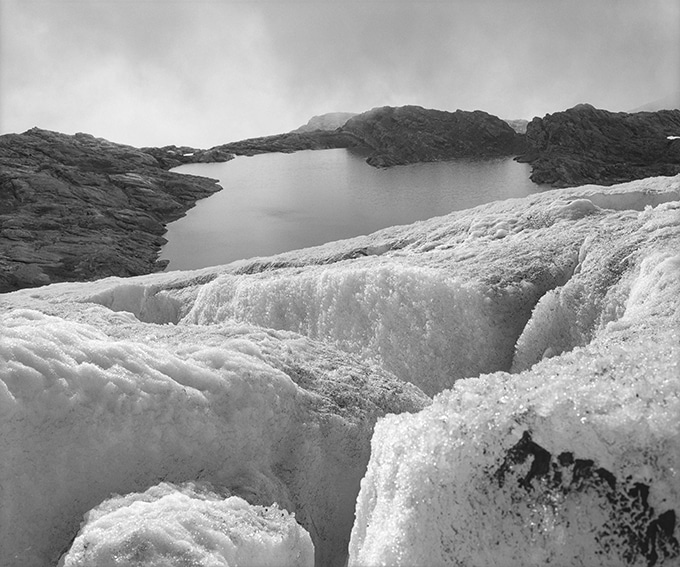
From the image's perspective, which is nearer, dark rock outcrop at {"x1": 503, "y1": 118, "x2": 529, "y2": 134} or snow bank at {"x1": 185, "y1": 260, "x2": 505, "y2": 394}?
snow bank at {"x1": 185, "y1": 260, "x2": 505, "y2": 394}

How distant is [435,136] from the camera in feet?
318

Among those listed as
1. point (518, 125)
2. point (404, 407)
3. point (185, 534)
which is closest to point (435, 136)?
point (518, 125)

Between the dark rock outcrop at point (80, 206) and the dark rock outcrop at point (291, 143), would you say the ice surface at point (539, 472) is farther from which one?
the dark rock outcrop at point (291, 143)

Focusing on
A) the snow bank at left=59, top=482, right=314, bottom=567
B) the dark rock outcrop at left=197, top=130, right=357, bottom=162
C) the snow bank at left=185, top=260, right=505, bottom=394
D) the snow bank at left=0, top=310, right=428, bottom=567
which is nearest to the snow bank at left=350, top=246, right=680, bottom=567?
the snow bank at left=59, top=482, right=314, bottom=567

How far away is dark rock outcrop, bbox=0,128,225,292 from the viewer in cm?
4106

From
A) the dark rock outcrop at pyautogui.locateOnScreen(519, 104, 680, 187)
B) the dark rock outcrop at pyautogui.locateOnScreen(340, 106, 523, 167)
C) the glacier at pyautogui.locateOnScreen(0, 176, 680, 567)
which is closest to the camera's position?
the glacier at pyautogui.locateOnScreen(0, 176, 680, 567)

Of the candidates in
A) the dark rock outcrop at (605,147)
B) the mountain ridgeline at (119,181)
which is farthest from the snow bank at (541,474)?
the dark rock outcrop at (605,147)

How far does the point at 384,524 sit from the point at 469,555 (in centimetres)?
49

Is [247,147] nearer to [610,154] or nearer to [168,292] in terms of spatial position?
[610,154]

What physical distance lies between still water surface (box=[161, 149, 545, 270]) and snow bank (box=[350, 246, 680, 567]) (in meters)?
40.8

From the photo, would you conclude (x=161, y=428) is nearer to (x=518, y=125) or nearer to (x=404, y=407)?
(x=404, y=407)

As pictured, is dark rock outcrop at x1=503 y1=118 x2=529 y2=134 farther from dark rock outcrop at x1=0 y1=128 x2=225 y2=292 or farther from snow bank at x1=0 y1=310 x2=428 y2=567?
snow bank at x1=0 y1=310 x2=428 y2=567

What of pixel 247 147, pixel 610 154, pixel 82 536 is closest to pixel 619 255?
pixel 82 536

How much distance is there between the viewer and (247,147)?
103 m
